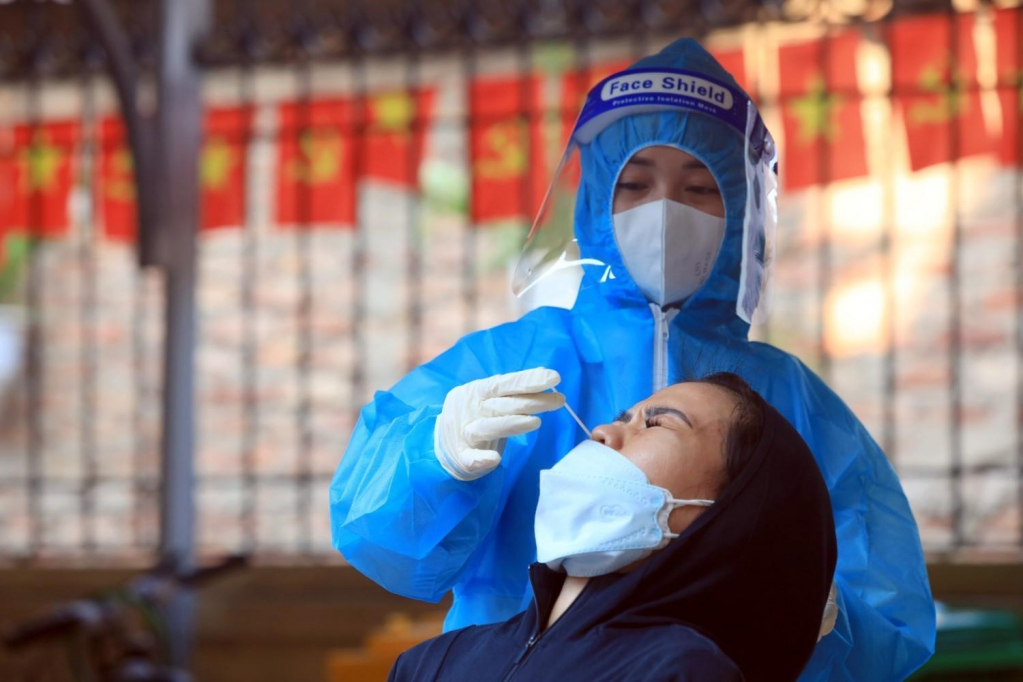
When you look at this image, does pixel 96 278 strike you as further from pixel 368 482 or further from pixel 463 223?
pixel 368 482

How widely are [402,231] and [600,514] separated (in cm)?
439

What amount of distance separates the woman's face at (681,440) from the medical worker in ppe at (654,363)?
0.62ft

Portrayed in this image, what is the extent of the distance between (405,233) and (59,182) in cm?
152

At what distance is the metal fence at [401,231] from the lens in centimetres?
448

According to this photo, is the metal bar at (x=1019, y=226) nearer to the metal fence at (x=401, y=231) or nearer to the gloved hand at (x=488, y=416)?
the metal fence at (x=401, y=231)

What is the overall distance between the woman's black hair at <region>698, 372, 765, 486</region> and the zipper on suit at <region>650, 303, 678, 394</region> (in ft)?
0.68

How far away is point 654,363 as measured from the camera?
164cm

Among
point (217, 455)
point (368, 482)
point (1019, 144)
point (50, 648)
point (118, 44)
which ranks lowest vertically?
point (50, 648)

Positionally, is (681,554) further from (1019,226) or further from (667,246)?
(1019,226)

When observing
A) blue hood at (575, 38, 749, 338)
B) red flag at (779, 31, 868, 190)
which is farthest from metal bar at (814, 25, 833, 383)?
blue hood at (575, 38, 749, 338)

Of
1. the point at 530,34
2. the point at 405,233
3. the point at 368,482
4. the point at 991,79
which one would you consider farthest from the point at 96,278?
the point at 368,482

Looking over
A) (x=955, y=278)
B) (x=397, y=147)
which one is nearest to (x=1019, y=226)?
(x=955, y=278)

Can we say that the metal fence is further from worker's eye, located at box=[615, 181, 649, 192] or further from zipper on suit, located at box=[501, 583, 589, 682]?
zipper on suit, located at box=[501, 583, 589, 682]

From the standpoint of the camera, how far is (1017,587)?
4.11 meters
